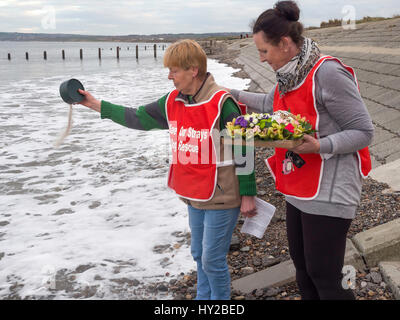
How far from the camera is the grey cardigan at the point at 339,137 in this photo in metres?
1.86

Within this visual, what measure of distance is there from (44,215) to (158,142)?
13.6ft

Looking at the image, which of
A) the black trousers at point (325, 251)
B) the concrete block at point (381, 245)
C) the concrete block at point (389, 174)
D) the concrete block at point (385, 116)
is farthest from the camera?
the concrete block at point (385, 116)

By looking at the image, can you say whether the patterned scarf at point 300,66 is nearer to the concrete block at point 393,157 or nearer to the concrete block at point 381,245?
the concrete block at point 381,245

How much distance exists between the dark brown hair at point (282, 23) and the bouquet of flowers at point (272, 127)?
14.5 inches

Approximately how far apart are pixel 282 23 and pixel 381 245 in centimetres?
213

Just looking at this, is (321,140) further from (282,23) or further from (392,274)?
(392,274)

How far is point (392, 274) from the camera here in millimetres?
3039

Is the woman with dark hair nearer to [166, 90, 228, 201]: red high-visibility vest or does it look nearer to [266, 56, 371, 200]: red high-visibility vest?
[266, 56, 371, 200]: red high-visibility vest

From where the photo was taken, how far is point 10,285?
151 inches

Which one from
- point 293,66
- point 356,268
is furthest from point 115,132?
point 293,66

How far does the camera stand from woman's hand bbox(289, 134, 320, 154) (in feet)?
6.18

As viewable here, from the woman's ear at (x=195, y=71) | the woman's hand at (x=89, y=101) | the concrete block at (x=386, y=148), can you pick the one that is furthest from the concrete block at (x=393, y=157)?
the woman's hand at (x=89, y=101)

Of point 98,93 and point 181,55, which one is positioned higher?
point 181,55
